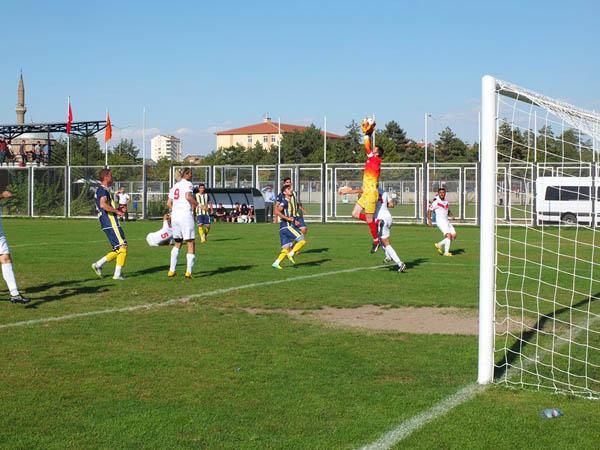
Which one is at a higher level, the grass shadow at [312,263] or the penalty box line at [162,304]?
the grass shadow at [312,263]

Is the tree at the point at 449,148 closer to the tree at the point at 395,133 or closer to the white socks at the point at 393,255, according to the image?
the tree at the point at 395,133

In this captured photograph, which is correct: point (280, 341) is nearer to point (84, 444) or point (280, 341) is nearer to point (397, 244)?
point (84, 444)

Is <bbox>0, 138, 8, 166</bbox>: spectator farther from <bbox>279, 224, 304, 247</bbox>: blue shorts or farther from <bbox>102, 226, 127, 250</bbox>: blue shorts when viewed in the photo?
<bbox>102, 226, 127, 250</bbox>: blue shorts

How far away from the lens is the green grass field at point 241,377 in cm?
554

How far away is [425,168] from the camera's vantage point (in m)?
41.5

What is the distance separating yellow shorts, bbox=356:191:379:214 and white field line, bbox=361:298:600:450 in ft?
30.1

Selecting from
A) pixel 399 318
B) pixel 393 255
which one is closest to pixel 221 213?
pixel 393 255

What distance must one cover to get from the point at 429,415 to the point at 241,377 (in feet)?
6.40

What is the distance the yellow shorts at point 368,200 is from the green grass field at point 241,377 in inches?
119

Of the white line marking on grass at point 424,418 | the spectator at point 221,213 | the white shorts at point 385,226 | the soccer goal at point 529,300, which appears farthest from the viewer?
the spectator at point 221,213

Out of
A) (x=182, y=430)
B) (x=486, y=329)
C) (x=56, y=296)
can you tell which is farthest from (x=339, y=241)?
(x=182, y=430)

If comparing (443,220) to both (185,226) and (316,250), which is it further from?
(185,226)

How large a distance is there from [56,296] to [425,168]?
31103 mm

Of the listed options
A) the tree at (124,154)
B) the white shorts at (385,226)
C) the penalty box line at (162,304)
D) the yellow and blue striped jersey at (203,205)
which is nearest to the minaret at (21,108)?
the tree at (124,154)
